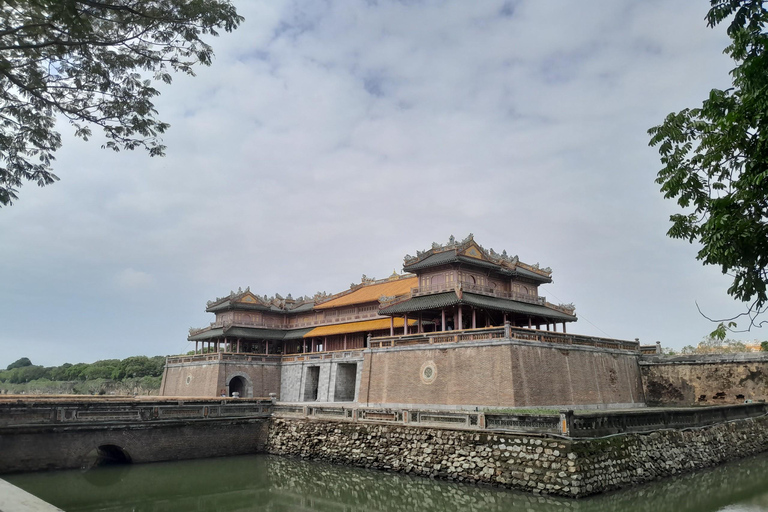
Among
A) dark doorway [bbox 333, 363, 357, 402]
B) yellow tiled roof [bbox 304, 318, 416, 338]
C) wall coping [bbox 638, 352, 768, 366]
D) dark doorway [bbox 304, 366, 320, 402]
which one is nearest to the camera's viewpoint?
wall coping [bbox 638, 352, 768, 366]

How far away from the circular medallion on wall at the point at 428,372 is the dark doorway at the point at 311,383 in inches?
485

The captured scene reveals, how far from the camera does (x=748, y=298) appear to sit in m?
8.25

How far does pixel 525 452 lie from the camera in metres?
17.1

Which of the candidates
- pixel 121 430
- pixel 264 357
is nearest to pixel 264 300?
pixel 264 357

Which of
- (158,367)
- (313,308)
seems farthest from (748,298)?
(158,367)

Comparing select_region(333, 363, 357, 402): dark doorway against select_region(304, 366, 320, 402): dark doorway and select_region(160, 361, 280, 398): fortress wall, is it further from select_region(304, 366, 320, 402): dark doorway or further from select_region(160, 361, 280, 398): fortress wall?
select_region(160, 361, 280, 398): fortress wall

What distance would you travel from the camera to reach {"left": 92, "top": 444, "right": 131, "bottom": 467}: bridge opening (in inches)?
890

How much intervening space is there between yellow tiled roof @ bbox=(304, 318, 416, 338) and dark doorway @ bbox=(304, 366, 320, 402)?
2970mm

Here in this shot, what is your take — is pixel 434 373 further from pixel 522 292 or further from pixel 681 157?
pixel 681 157

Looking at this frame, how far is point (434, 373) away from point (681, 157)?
19.7m

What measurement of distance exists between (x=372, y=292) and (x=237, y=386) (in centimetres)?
1234

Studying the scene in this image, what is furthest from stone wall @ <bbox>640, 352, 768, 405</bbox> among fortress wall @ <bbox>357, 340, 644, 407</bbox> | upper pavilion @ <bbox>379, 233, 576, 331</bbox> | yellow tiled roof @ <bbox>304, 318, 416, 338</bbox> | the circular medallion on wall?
yellow tiled roof @ <bbox>304, 318, 416, 338</bbox>

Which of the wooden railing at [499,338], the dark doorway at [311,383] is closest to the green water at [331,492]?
the wooden railing at [499,338]

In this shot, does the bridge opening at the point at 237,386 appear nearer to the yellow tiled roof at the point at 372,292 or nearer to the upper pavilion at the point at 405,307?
the upper pavilion at the point at 405,307
